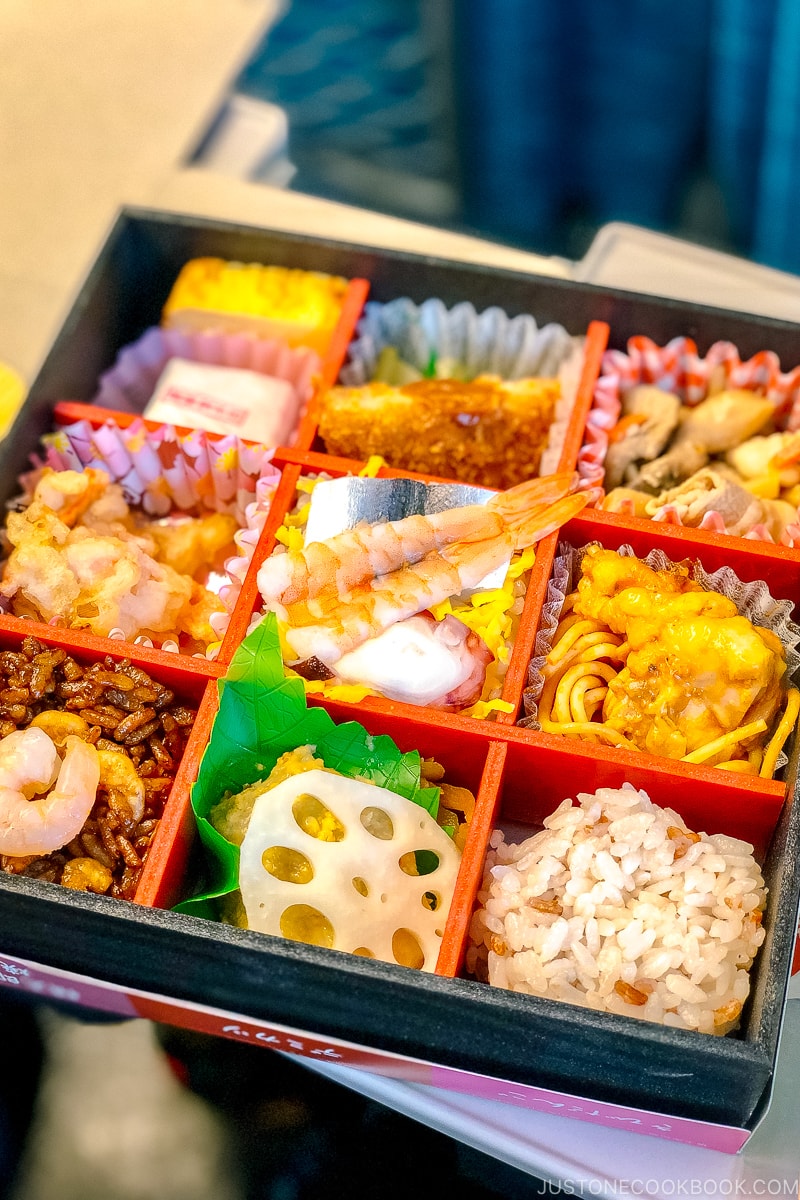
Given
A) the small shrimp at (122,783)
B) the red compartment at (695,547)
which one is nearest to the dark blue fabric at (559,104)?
the red compartment at (695,547)

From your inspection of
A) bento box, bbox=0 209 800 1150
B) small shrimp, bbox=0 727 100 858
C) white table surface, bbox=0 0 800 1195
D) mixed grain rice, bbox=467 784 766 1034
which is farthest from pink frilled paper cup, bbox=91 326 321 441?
mixed grain rice, bbox=467 784 766 1034

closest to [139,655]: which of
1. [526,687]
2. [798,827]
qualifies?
[526,687]

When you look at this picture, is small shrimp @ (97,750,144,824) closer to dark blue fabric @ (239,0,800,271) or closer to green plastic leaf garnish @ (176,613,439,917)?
green plastic leaf garnish @ (176,613,439,917)

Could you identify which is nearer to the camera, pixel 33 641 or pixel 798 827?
pixel 798 827

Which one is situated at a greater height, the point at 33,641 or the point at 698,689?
the point at 698,689

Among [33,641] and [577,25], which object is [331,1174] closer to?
[33,641]
